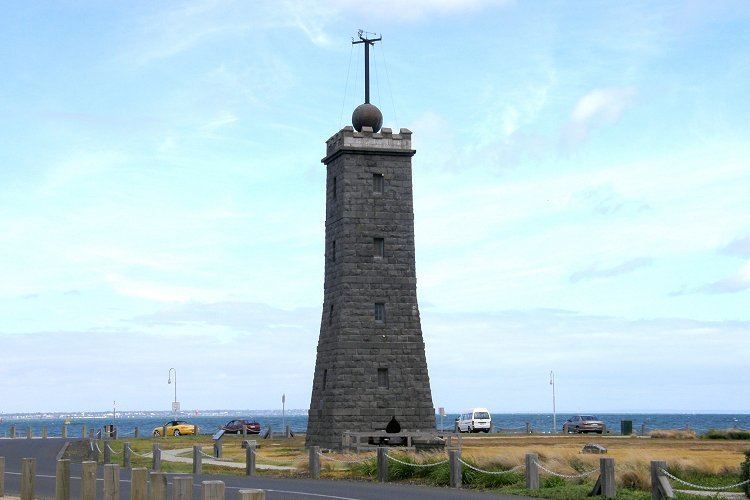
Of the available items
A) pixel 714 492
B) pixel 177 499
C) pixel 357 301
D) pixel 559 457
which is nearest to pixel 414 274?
Answer: pixel 357 301

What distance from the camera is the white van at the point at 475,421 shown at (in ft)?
230

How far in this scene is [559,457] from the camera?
2811cm

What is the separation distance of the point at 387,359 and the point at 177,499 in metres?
30.7

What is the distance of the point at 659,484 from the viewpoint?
19.6 m

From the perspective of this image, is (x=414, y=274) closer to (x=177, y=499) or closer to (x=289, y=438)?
(x=289, y=438)

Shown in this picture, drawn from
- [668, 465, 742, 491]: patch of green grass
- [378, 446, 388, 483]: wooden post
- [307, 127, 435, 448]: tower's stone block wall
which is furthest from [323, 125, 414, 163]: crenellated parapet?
[668, 465, 742, 491]: patch of green grass

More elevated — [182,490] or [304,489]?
[182,490]

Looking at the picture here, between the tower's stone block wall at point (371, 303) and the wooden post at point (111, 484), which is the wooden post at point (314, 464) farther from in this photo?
the wooden post at point (111, 484)

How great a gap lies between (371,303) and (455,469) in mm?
17922

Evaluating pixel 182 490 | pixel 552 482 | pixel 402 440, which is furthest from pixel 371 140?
pixel 182 490

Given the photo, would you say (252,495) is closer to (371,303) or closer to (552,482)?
(552,482)

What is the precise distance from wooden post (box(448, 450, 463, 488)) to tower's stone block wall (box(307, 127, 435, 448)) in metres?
16.8

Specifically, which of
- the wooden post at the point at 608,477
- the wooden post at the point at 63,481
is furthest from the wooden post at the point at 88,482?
the wooden post at the point at 608,477

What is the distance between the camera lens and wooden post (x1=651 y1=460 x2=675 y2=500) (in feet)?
63.7
